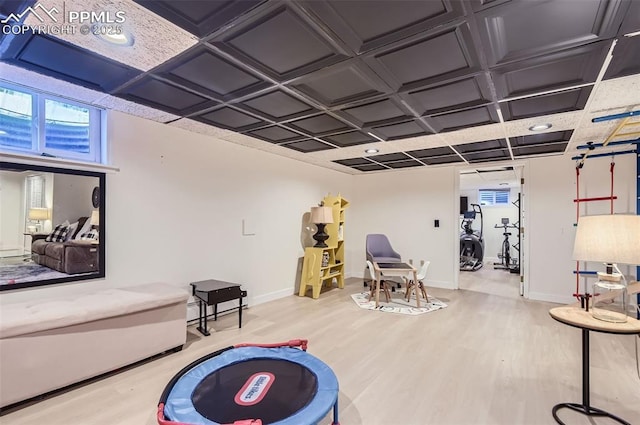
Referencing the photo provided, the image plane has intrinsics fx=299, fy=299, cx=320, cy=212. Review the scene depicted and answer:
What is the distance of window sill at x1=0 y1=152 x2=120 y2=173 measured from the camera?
2516 mm

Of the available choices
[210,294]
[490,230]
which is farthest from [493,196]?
[210,294]

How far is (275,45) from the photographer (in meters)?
1.99

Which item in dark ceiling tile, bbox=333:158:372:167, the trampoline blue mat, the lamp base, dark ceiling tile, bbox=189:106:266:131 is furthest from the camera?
dark ceiling tile, bbox=333:158:372:167

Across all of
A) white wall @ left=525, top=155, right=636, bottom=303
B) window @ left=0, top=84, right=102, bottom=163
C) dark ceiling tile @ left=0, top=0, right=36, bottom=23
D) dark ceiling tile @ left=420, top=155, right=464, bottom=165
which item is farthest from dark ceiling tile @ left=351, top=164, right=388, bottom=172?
dark ceiling tile @ left=0, top=0, right=36, bottom=23

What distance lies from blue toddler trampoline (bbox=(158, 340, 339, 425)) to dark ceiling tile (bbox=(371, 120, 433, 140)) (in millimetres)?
2732

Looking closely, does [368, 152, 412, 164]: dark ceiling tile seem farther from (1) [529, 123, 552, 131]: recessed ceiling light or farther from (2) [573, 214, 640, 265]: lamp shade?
(2) [573, 214, 640, 265]: lamp shade

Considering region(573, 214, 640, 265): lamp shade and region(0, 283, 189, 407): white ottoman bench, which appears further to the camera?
region(0, 283, 189, 407): white ottoman bench

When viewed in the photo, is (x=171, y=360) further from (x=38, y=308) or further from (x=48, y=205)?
(x=48, y=205)

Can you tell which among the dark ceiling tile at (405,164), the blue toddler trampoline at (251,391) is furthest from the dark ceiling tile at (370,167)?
the blue toddler trampoline at (251,391)

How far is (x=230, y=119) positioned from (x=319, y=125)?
41.1 inches

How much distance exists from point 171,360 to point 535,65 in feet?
12.9

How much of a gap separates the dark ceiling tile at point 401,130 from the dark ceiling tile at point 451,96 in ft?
1.36

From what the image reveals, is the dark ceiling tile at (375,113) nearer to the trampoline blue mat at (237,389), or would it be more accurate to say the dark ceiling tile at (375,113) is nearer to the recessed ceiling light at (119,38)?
the recessed ceiling light at (119,38)

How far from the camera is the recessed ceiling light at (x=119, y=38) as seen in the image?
1907 mm
